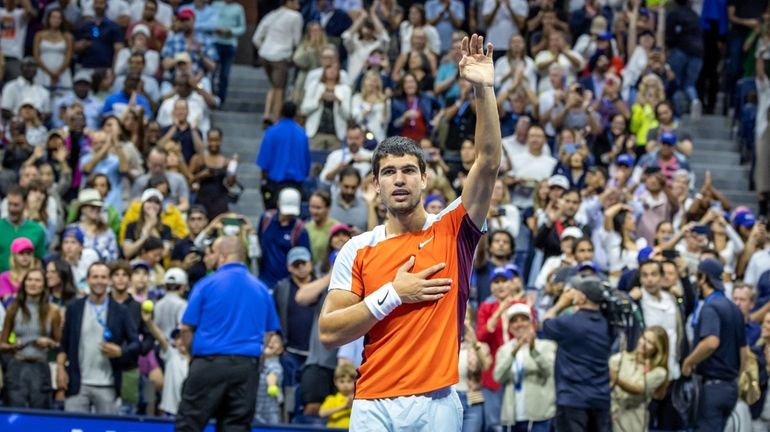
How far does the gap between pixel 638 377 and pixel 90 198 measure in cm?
605

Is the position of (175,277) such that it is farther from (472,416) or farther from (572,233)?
(572,233)

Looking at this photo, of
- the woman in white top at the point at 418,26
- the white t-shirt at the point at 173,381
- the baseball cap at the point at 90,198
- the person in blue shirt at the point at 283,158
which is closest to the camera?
the white t-shirt at the point at 173,381

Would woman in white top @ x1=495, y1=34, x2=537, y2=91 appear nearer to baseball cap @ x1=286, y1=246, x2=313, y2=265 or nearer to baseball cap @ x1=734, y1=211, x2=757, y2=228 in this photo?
baseball cap @ x1=734, y1=211, x2=757, y2=228

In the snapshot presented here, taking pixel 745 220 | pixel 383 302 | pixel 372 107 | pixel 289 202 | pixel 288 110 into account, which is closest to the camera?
pixel 383 302

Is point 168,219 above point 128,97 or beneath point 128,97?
beneath

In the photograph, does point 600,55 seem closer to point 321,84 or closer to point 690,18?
point 690,18

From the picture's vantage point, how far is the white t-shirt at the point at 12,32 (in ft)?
65.8

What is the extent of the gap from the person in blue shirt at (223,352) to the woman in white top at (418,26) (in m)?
8.61

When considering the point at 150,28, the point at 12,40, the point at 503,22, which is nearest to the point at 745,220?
the point at 503,22

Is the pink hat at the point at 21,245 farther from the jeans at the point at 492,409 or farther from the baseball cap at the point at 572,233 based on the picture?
the baseball cap at the point at 572,233

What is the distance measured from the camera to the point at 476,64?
21.1ft

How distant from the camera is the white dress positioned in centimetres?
1944

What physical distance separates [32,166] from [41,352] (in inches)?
140

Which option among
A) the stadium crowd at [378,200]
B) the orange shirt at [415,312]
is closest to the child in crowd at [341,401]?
the stadium crowd at [378,200]
